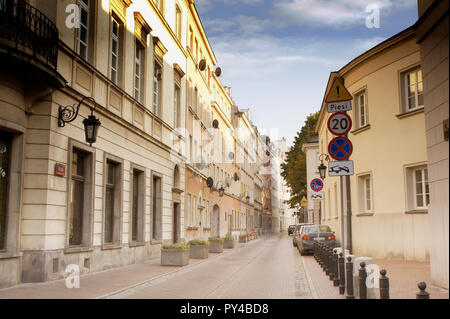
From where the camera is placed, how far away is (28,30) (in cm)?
1092

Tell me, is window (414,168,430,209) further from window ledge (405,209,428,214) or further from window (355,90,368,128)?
window (355,90,368,128)

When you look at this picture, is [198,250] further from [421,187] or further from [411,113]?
[411,113]

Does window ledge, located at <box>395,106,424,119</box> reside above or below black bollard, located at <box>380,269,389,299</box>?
above

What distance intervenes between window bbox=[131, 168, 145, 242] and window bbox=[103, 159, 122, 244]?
6.80 feet

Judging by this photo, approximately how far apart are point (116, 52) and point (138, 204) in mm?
5986

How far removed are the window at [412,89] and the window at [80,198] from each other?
11425 millimetres

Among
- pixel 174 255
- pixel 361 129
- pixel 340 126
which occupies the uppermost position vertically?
pixel 361 129

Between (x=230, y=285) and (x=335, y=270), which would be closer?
(x=335, y=270)

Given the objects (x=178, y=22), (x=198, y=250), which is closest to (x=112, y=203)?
(x=198, y=250)

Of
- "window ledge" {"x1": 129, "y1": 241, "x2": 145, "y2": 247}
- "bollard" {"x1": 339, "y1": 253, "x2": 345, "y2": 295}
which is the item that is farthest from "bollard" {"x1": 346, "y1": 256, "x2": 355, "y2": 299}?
"window ledge" {"x1": 129, "y1": 241, "x2": 145, "y2": 247}

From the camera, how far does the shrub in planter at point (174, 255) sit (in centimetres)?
1752

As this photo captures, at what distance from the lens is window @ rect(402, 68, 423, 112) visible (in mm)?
17969

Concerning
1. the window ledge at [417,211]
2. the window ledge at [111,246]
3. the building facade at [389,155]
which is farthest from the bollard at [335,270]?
the window ledge at [111,246]
